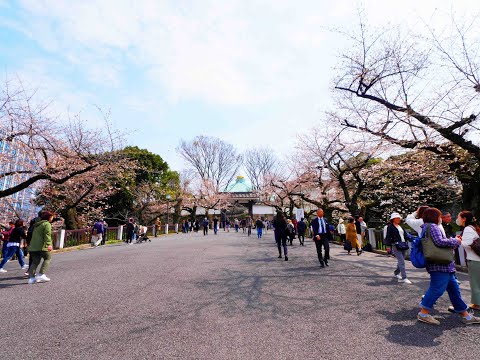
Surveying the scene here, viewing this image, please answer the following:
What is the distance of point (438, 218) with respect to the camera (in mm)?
4055

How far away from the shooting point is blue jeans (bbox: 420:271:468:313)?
377cm

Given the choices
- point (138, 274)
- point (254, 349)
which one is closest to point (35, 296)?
point (138, 274)

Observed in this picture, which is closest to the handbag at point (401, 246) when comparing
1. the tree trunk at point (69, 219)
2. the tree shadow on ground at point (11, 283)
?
the tree shadow on ground at point (11, 283)

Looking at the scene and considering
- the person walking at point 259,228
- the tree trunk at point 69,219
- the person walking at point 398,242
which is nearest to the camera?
the person walking at point 398,242

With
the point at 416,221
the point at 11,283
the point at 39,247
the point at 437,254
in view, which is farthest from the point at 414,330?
the point at 11,283

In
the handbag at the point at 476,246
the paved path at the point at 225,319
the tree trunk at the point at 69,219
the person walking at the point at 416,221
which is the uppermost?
the tree trunk at the point at 69,219

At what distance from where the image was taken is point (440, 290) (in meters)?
3.78

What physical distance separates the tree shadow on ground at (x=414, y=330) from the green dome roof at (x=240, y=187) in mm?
44044

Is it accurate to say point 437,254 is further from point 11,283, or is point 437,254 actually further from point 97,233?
point 97,233

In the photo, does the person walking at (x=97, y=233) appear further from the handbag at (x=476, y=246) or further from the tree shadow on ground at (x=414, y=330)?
the handbag at (x=476, y=246)

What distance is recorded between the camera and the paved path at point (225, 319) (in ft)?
9.92

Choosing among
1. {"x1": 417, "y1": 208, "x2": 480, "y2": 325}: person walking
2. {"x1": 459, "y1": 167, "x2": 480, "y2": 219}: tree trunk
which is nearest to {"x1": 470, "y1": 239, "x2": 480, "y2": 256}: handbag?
{"x1": 417, "y1": 208, "x2": 480, "y2": 325}: person walking

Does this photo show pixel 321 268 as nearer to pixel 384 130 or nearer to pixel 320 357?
pixel 320 357

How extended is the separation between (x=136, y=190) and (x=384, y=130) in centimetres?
2452
